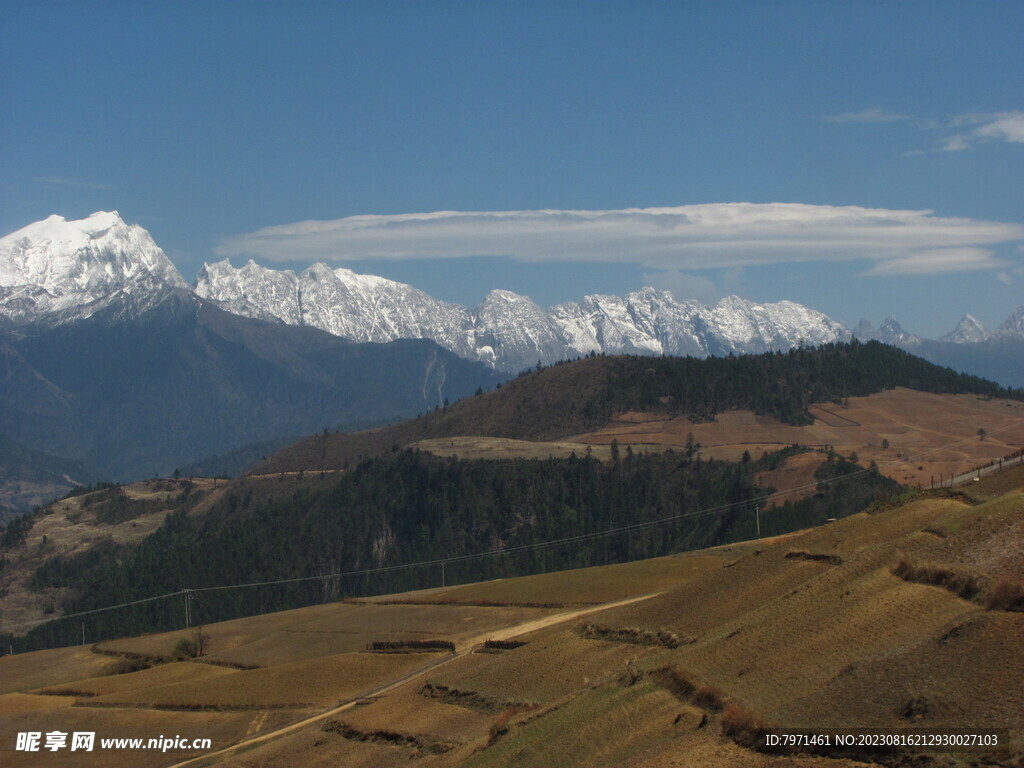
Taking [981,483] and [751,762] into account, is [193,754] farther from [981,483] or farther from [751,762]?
[981,483]

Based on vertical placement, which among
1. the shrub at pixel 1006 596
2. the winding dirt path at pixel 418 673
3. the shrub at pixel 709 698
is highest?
the shrub at pixel 1006 596

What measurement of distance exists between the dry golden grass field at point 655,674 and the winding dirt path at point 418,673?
30 cm

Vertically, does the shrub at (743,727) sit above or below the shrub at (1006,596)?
below

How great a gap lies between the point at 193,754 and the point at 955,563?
49.5m

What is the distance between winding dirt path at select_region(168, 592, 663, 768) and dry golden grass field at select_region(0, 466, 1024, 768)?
0.30 metres

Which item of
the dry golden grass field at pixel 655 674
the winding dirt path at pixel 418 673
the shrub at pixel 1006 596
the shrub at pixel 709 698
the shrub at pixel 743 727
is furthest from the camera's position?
the winding dirt path at pixel 418 673

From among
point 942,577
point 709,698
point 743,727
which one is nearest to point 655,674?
point 709,698

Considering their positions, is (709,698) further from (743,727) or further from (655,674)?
(655,674)

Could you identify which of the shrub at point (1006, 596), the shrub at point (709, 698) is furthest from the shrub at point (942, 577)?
the shrub at point (709, 698)

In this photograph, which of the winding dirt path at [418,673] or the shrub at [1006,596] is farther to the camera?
the winding dirt path at [418,673]

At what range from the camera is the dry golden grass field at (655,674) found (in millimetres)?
40344

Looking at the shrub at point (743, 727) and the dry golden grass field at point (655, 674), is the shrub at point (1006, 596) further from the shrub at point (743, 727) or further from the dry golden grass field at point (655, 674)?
the shrub at point (743, 727)

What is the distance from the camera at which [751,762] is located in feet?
126

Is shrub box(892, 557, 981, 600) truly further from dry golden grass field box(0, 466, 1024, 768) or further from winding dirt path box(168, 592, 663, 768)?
winding dirt path box(168, 592, 663, 768)
